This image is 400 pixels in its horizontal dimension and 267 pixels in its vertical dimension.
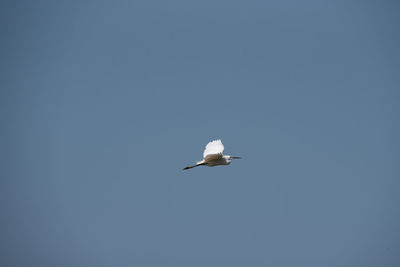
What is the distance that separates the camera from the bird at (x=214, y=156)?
34.5m

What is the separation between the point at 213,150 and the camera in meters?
34.6

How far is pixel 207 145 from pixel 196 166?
126 cm

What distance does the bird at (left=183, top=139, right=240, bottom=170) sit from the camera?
3453 centimetres

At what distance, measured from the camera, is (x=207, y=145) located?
3519 cm

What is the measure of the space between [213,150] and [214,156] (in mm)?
283

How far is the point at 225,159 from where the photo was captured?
35.5m

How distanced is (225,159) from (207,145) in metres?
1.14

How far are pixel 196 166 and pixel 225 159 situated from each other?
1.43 metres

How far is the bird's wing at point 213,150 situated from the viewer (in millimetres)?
34438

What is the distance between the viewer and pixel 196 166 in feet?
117

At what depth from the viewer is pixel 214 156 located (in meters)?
34.7

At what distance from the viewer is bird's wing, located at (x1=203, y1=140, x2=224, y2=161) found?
113 feet
